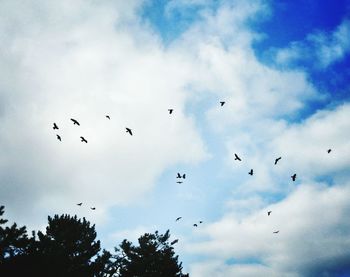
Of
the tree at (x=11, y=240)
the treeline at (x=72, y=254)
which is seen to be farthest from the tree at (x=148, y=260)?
the tree at (x=11, y=240)

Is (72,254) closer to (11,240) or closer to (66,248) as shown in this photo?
(66,248)

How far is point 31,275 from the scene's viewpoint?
1694 centimetres

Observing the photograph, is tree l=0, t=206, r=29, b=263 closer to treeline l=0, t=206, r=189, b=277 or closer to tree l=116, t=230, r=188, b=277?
treeline l=0, t=206, r=189, b=277

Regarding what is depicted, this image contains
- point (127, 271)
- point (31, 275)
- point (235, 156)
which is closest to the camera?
point (31, 275)

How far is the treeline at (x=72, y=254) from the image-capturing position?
1744 cm

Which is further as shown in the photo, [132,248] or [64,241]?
[132,248]

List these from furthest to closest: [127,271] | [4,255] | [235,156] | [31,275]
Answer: [127,271]
[235,156]
[4,255]
[31,275]

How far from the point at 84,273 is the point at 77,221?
6520 mm

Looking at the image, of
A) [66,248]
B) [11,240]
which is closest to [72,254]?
[66,248]

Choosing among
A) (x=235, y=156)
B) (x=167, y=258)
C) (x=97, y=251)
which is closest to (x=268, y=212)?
(x=235, y=156)

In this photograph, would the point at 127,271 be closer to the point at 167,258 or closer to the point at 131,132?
the point at 167,258

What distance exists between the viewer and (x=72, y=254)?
87.7ft

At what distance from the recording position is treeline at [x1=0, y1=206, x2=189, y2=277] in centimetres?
1744

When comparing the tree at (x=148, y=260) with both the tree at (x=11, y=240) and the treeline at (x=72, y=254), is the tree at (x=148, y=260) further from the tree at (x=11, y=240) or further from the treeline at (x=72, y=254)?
the tree at (x=11, y=240)
